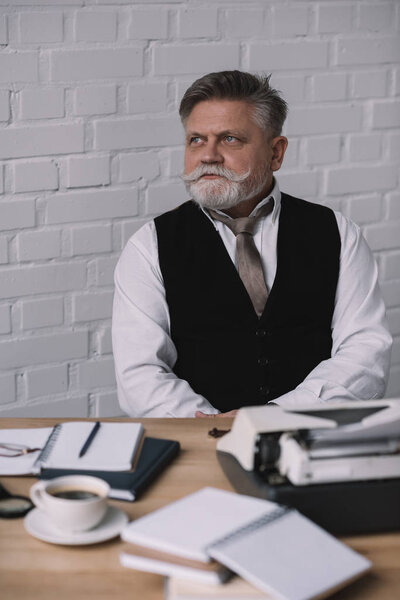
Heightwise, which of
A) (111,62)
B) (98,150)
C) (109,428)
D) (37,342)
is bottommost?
(37,342)

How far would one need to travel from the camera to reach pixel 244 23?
2.71m

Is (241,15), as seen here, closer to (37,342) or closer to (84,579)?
(37,342)

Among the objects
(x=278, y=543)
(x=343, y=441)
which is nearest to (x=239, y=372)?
(x=343, y=441)

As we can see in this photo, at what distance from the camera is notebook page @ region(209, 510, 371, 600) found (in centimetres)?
102

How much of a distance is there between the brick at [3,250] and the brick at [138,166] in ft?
1.30

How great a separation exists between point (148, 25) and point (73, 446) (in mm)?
1570

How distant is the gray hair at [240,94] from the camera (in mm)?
2295

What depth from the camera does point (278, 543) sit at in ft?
3.59

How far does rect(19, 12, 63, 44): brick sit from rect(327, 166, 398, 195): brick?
39.9 inches

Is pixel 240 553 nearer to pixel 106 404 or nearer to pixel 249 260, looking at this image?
pixel 249 260

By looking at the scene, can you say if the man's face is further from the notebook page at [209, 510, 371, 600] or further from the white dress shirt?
the notebook page at [209, 510, 371, 600]

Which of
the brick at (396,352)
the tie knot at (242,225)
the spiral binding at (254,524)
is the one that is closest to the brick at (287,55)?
the tie knot at (242,225)

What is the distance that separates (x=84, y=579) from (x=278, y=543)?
0.25 metres

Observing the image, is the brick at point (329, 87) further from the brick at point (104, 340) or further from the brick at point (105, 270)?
the brick at point (104, 340)
